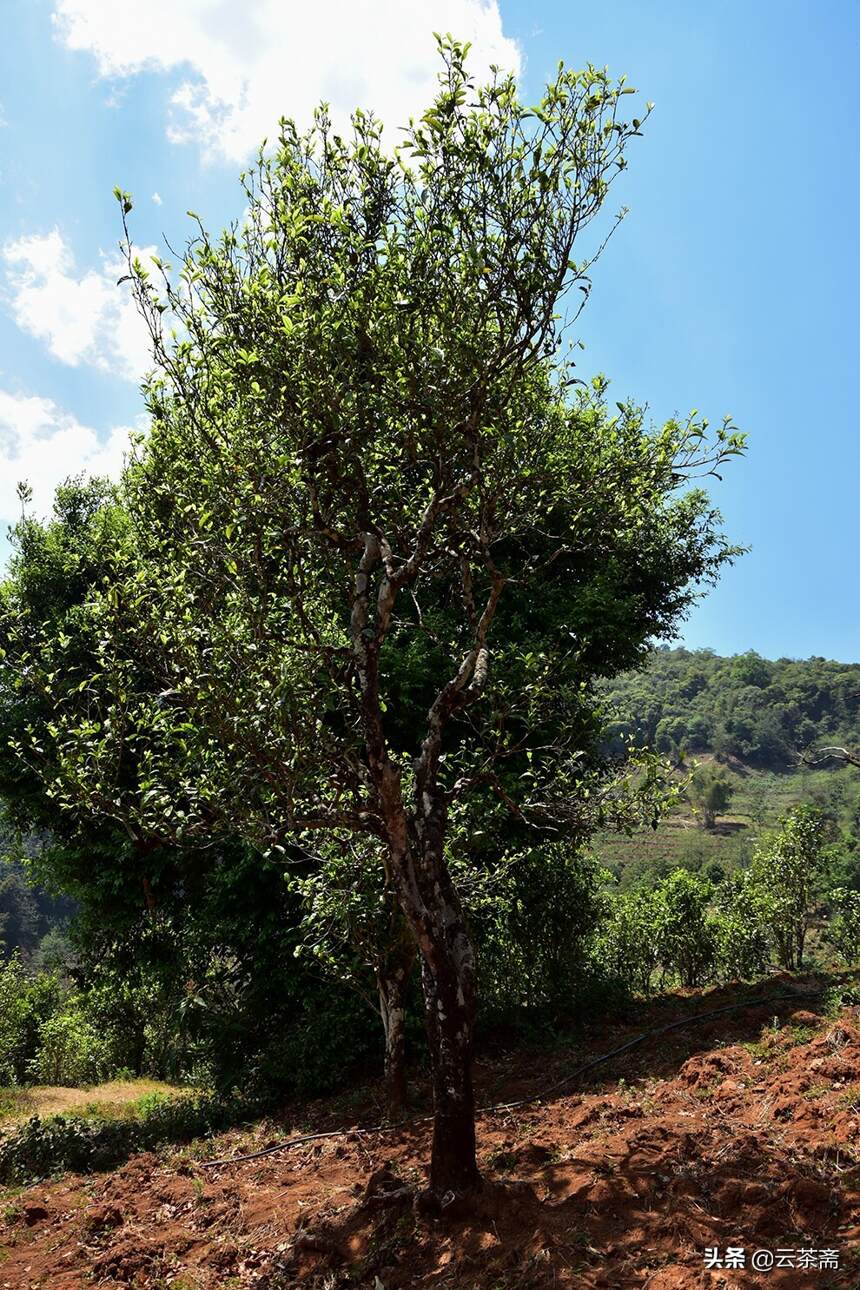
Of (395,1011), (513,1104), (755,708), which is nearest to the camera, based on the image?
(513,1104)

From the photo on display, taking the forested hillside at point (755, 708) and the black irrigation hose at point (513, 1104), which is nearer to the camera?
the black irrigation hose at point (513, 1104)

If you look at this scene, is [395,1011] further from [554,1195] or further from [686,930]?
[686,930]

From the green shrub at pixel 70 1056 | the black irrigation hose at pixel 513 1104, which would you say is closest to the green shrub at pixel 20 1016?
the green shrub at pixel 70 1056

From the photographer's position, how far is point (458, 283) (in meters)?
7.02

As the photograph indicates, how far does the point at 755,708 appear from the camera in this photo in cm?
14975

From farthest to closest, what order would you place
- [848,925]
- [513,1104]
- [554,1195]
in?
[848,925]
[513,1104]
[554,1195]

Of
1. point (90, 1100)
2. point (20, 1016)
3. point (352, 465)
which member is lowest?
point (90, 1100)

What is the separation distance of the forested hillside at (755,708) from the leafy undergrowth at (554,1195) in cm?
11731

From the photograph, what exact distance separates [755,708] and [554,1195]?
15514 centimetres

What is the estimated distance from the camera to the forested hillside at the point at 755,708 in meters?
134

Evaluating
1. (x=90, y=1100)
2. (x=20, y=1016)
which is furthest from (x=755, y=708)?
(x=90, y=1100)

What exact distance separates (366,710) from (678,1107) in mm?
5492

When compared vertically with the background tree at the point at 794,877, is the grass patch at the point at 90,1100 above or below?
below

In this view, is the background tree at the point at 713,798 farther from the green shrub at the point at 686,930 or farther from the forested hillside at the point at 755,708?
the green shrub at the point at 686,930
